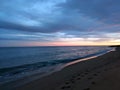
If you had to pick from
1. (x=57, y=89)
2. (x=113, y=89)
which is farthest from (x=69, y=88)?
(x=113, y=89)

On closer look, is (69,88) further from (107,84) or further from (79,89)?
(107,84)

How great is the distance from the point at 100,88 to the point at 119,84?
2.89 ft

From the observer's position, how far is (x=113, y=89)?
569 centimetres

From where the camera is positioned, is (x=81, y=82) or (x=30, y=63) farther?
(x=30, y=63)

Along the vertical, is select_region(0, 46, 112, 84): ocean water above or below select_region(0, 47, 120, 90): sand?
below

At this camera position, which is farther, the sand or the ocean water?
the ocean water

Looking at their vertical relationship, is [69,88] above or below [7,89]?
above

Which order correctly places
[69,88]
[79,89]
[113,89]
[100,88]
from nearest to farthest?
[113,89]
[100,88]
[79,89]
[69,88]

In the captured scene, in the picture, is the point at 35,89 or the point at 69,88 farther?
the point at 35,89

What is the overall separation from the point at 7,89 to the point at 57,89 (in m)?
3.50

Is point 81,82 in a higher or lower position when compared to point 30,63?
higher

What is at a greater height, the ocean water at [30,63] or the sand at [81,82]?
the sand at [81,82]

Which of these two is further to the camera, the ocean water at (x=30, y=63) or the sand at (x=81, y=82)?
the ocean water at (x=30, y=63)

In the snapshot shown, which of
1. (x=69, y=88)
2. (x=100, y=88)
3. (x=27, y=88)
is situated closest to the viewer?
(x=100, y=88)
